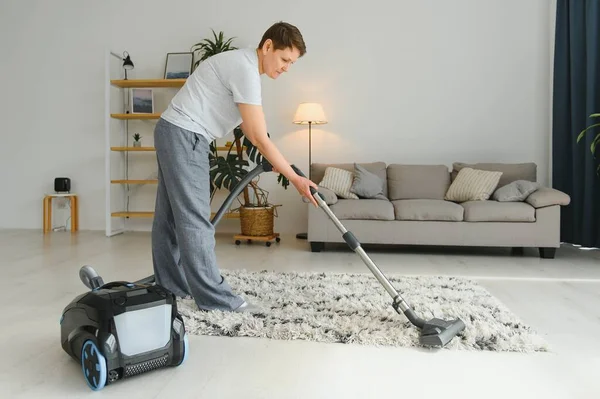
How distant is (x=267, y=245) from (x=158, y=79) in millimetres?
2082

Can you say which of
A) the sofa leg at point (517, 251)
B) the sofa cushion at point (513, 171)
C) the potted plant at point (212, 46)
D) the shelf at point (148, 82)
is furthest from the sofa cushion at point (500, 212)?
the shelf at point (148, 82)

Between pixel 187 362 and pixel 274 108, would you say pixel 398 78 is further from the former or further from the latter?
pixel 187 362

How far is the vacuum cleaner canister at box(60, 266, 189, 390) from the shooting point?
56.8 inches

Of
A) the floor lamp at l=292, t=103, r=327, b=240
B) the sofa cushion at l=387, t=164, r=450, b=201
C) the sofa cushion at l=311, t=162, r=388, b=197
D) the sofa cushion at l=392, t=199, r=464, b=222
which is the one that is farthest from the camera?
the floor lamp at l=292, t=103, r=327, b=240

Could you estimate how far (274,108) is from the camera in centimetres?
534

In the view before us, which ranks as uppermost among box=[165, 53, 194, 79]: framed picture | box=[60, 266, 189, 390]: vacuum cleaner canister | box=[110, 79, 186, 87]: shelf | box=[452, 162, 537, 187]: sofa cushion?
box=[165, 53, 194, 79]: framed picture

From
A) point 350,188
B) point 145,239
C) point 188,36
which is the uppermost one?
point 188,36

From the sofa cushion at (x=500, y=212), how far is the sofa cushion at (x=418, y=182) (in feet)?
1.89

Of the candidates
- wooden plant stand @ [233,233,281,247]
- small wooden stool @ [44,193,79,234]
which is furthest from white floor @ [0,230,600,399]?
small wooden stool @ [44,193,79,234]

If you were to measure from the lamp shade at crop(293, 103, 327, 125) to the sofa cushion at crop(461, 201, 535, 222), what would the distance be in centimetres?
163

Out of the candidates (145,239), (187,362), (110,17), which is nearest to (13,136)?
(110,17)

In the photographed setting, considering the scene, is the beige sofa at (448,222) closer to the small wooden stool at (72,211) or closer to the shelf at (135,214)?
the shelf at (135,214)

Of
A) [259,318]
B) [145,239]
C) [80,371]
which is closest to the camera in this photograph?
[80,371]

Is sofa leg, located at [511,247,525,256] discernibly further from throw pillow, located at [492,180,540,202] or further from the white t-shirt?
the white t-shirt
